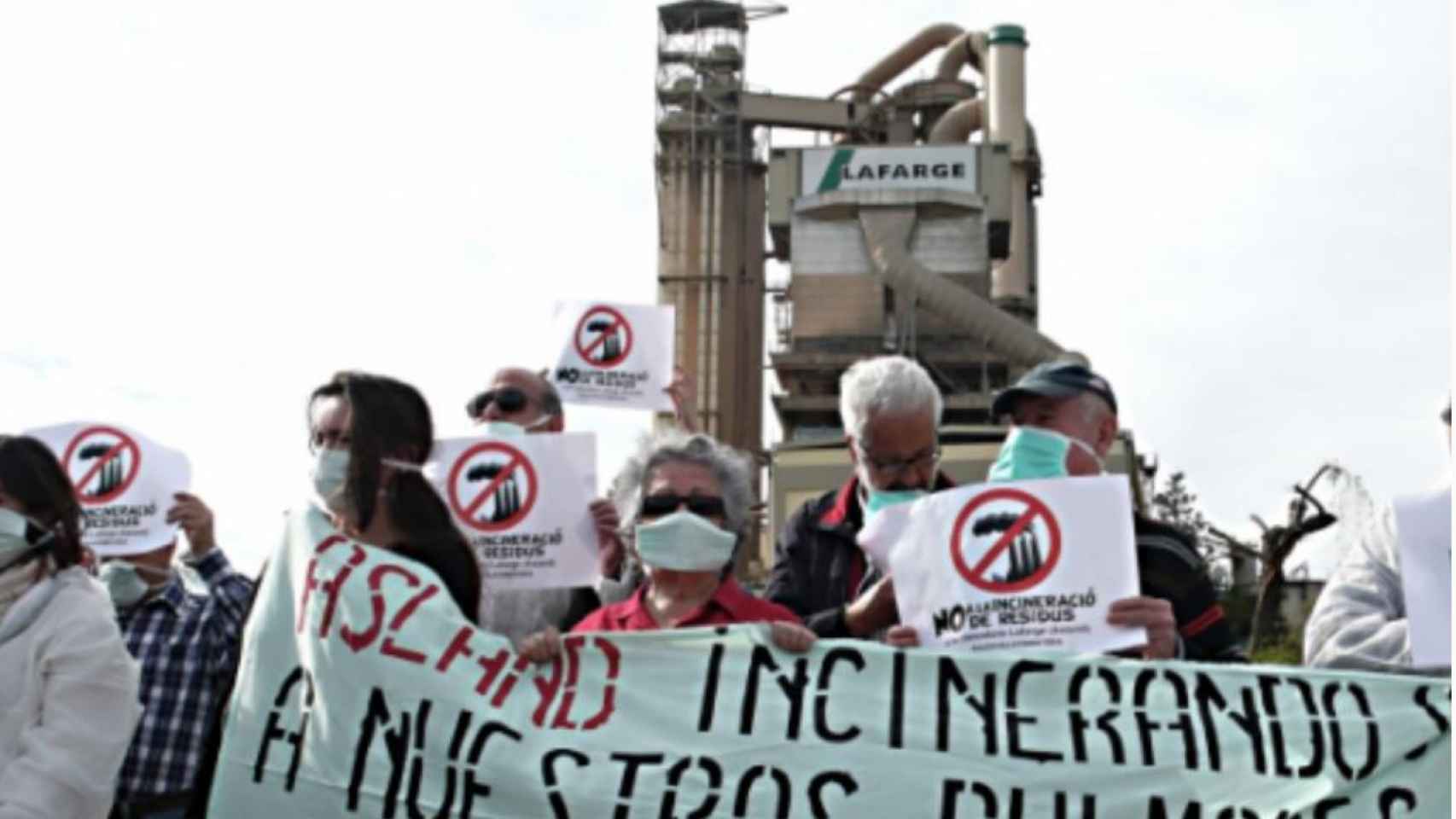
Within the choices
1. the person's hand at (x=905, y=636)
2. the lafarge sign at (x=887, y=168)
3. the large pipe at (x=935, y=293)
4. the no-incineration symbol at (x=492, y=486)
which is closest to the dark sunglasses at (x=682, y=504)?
the person's hand at (x=905, y=636)

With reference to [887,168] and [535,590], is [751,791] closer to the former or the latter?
[535,590]

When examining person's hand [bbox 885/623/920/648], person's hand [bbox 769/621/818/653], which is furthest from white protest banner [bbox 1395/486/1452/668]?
person's hand [bbox 769/621/818/653]

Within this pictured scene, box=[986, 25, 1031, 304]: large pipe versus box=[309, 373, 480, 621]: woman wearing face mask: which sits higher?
box=[986, 25, 1031, 304]: large pipe

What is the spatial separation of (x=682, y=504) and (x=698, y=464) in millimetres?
172

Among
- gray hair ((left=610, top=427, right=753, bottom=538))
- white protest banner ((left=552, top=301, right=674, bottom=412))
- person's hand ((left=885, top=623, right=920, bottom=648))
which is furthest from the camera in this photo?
white protest banner ((left=552, top=301, right=674, bottom=412))

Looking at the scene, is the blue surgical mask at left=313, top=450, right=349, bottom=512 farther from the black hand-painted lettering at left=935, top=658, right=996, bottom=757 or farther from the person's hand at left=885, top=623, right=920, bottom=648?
the black hand-painted lettering at left=935, top=658, right=996, bottom=757

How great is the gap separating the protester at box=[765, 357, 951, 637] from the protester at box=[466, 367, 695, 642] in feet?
2.06

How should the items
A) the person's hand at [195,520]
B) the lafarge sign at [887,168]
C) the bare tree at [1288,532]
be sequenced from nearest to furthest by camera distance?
the person's hand at [195,520] → the bare tree at [1288,532] → the lafarge sign at [887,168]

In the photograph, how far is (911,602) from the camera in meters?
4.45

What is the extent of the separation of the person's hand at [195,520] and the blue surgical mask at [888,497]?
6.35 ft

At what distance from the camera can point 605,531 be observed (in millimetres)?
5520

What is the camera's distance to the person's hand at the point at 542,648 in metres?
4.48

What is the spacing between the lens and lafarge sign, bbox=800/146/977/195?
43.6 metres

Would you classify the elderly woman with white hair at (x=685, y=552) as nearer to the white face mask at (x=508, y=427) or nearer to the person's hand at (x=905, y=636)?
the person's hand at (x=905, y=636)
